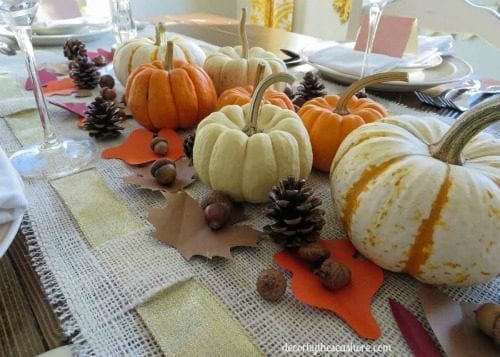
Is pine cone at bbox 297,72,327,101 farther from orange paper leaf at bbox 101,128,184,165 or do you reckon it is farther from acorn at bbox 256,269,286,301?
acorn at bbox 256,269,286,301

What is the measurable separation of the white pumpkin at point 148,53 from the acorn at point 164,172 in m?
0.34

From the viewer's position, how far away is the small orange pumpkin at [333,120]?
1.71 ft

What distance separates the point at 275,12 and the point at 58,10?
162cm

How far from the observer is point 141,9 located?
8.38ft

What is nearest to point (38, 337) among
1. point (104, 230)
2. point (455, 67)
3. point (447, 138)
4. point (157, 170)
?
point (104, 230)

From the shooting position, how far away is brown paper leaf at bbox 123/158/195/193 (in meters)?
0.48

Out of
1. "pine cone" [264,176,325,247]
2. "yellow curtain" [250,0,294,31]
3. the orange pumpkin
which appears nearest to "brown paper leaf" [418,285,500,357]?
"pine cone" [264,176,325,247]

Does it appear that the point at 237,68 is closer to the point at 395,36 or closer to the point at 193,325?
the point at 395,36

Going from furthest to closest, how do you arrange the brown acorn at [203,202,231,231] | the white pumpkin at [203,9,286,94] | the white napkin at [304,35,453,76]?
the white napkin at [304,35,453,76] < the white pumpkin at [203,9,286,94] < the brown acorn at [203,202,231,231]

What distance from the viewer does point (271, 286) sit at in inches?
13.0

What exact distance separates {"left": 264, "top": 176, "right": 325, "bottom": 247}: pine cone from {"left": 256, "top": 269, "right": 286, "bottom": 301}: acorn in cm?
5

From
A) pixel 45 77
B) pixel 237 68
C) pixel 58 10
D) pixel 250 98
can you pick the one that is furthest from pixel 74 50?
pixel 250 98

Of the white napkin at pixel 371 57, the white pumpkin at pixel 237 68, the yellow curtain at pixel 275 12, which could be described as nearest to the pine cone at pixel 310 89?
the white pumpkin at pixel 237 68

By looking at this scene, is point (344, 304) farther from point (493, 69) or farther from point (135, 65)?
point (493, 69)
